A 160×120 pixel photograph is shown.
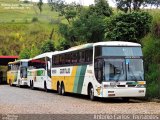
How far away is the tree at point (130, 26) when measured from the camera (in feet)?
111

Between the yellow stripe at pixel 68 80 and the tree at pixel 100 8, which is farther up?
the tree at pixel 100 8

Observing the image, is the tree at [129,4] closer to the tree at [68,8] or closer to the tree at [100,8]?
the tree at [100,8]

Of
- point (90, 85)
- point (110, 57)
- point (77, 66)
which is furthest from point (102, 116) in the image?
point (77, 66)

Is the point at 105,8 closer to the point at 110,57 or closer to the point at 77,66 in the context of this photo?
the point at 77,66

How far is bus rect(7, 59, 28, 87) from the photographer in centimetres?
4741

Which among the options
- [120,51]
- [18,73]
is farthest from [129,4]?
[120,51]

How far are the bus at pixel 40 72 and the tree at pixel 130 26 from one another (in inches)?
221

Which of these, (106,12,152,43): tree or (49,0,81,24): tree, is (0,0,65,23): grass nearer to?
(49,0,81,24): tree

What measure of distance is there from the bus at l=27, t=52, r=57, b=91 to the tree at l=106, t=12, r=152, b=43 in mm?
5614

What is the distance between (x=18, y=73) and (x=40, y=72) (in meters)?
10.6

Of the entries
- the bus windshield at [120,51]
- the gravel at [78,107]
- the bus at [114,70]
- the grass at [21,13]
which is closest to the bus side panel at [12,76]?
→ the bus at [114,70]

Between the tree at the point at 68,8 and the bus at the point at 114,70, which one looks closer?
the bus at the point at 114,70

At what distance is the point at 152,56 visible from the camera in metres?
28.0

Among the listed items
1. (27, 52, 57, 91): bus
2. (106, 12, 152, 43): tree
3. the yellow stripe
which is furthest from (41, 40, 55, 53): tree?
the yellow stripe
